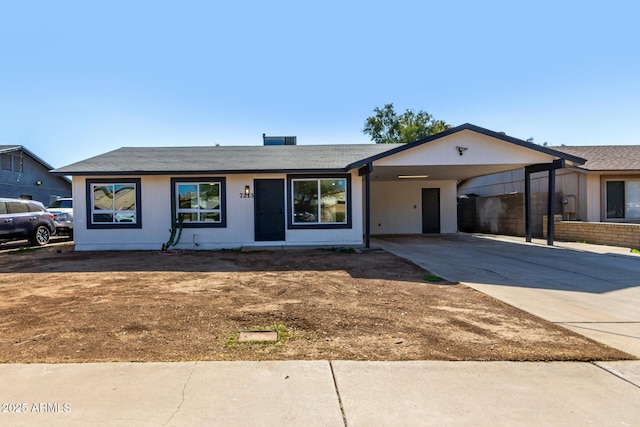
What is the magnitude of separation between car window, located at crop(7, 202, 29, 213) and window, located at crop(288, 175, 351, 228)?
9.71 meters

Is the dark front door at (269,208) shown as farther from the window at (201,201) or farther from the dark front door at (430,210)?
the dark front door at (430,210)

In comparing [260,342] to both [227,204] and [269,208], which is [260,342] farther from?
[227,204]

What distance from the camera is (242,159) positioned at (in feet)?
45.1

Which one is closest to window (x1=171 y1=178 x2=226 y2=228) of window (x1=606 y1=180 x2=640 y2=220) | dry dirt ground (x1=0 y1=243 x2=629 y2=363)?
dry dirt ground (x1=0 y1=243 x2=629 y2=363)

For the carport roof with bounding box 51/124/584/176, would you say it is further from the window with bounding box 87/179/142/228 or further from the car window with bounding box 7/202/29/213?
the car window with bounding box 7/202/29/213

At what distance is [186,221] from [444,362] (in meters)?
10.8

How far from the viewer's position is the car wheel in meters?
13.8

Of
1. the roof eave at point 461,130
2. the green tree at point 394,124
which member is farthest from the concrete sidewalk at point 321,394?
the green tree at point 394,124

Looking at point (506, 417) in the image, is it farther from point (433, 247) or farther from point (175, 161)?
point (175, 161)

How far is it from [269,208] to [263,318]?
7959mm

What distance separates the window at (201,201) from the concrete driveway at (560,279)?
19.5ft

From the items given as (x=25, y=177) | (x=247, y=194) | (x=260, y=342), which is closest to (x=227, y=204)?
(x=247, y=194)

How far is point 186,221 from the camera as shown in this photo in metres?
12.7

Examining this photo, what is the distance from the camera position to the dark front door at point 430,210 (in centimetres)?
1833
